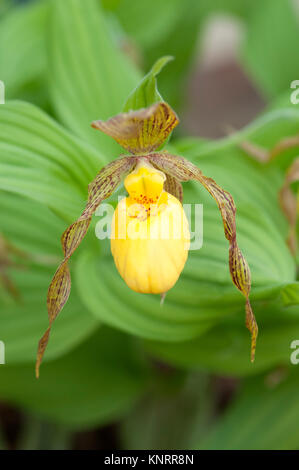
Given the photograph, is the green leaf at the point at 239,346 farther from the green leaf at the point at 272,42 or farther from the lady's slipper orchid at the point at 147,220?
the green leaf at the point at 272,42

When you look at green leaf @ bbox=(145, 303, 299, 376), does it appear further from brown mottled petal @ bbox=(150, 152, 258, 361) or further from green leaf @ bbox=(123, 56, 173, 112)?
green leaf @ bbox=(123, 56, 173, 112)

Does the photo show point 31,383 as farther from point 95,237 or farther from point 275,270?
point 275,270

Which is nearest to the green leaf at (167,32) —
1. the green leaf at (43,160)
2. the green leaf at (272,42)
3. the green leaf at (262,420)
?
the green leaf at (272,42)

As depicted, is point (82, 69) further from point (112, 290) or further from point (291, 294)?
point (291, 294)

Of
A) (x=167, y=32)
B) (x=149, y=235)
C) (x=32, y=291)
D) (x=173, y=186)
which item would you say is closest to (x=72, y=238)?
(x=149, y=235)
